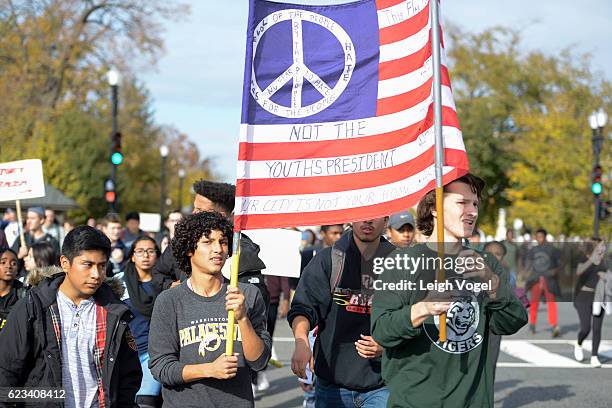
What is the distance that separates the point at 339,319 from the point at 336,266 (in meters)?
0.32

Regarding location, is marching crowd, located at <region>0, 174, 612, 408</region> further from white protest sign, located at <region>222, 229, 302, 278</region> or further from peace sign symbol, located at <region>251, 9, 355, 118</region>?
white protest sign, located at <region>222, 229, 302, 278</region>

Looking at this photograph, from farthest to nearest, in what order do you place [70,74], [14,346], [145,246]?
1. [70,74]
2. [145,246]
3. [14,346]

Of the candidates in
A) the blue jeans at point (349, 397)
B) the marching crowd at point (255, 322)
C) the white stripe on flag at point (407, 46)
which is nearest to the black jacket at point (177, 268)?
the marching crowd at point (255, 322)

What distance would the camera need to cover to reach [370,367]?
5.59m

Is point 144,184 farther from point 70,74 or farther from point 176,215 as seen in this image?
point 176,215

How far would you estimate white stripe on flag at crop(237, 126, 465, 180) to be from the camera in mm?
4871

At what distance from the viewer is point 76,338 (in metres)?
4.76

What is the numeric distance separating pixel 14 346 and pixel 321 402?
73.8 inches

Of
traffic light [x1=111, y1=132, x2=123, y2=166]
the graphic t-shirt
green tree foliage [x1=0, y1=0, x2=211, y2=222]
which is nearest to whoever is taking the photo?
the graphic t-shirt

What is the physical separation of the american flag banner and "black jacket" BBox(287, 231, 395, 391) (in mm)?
938

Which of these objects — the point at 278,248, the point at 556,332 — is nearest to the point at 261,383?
the point at 278,248

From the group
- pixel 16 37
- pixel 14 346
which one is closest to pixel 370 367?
pixel 14 346

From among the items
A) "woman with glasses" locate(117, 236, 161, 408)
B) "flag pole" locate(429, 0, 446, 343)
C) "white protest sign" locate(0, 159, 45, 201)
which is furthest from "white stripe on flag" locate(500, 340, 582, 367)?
"flag pole" locate(429, 0, 446, 343)

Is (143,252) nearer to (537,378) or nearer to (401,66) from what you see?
(401,66)
